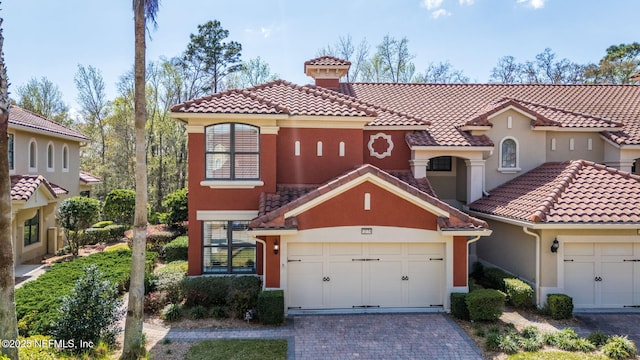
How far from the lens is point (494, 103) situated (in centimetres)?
1750

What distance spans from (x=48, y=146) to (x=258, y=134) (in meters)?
15.5

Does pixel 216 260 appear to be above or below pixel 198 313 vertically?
above

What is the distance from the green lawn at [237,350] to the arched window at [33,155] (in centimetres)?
1620

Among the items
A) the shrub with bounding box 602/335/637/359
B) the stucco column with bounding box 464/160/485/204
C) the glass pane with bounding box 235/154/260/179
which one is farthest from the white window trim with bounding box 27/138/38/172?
the shrub with bounding box 602/335/637/359

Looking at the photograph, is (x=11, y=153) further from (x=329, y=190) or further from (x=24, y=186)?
(x=329, y=190)

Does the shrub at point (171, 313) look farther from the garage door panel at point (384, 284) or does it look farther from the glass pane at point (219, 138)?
the garage door panel at point (384, 284)

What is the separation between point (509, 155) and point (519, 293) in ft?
22.3

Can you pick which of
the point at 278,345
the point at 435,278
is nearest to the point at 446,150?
the point at 435,278

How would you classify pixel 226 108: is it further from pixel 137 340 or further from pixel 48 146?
pixel 48 146

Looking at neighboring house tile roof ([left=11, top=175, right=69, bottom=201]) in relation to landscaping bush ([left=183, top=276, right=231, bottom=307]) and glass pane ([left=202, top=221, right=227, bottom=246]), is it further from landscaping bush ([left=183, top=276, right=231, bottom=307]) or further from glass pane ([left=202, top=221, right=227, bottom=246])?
landscaping bush ([left=183, top=276, right=231, bottom=307])

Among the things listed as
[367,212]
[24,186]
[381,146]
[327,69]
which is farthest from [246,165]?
[24,186]

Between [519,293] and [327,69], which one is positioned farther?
[327,69]

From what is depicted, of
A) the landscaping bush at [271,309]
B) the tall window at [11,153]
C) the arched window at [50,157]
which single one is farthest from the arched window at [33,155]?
the landscaping bush at [271,309]

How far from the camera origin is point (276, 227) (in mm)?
10898
